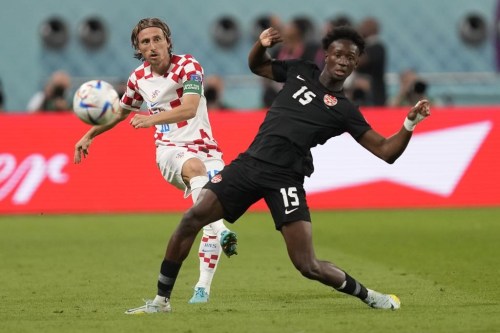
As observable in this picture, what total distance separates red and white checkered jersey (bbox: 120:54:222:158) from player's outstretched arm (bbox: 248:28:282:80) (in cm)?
78

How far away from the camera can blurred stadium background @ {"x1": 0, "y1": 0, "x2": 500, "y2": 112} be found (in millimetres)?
22094

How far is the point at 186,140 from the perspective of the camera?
9.93 metres

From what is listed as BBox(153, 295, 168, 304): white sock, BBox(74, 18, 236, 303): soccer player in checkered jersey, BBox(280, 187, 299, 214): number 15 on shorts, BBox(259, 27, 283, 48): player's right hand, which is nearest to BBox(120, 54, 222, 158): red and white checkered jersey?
BBox(74, 18, 236, 303): soccer player in checkered jersey

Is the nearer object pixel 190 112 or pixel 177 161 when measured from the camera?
pixel 190 112

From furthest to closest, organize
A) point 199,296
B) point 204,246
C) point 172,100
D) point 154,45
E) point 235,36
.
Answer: point 235,36 < point 172,100 < point 204,246 < point 154,45 < point 199,296

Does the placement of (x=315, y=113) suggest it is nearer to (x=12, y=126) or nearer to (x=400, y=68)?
(x=12, y=126)

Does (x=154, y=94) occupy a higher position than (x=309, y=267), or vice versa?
(x=154, y=94)

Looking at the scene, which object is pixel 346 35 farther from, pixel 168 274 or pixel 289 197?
pixel 168 274

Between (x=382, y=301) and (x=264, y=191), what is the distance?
47.3 inches

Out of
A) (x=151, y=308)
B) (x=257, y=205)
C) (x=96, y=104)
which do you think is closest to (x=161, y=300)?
(x=151, y=308)

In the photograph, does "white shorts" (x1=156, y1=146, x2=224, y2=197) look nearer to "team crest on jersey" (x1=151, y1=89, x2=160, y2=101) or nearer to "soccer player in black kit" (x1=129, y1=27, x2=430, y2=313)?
"team crest on jersey" (x1=151, y1=89, x2=160, y2=101)

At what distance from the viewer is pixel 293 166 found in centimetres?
865

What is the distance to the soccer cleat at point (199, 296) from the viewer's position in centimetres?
938

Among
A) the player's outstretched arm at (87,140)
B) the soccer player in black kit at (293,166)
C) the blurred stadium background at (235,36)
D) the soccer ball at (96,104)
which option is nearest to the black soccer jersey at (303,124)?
the soccer player in black kit at (293,166)
